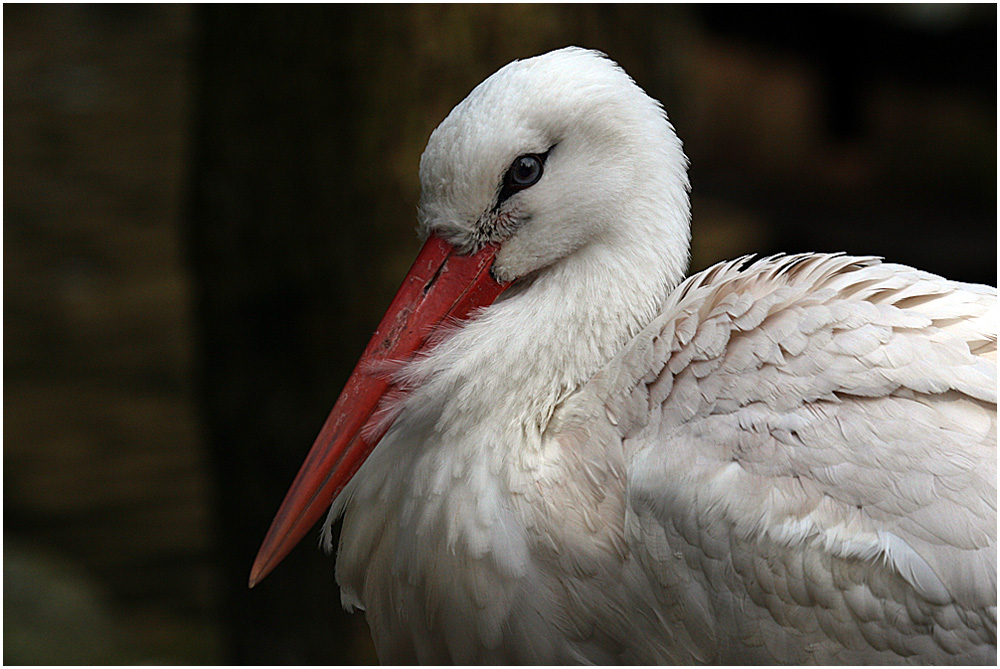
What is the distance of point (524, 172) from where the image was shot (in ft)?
6.81

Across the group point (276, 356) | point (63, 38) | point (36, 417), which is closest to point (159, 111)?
point (63, 38)

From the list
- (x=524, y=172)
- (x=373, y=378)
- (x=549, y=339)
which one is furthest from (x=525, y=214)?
(x=373, y=378)

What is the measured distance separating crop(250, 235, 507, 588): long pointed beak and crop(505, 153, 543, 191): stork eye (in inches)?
5.4

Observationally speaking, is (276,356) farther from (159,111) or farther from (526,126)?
(159,111)

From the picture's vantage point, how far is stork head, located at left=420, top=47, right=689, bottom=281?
2020mm

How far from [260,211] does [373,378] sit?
5.26 ft

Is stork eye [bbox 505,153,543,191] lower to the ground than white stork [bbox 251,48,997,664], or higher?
higher

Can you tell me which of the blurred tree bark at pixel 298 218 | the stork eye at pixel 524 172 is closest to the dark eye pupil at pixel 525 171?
the stork eye at pixel 524 172

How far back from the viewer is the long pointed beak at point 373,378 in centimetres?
210

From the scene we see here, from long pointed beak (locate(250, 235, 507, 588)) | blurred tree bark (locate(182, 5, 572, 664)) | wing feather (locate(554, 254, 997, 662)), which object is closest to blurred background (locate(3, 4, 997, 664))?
blurred tree bark (locate(182, 5, 572, 664))

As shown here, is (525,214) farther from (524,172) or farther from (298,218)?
(298,218)

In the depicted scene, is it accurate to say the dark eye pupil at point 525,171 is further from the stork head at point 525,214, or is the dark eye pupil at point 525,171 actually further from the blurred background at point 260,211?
the blurred background at point 260,211

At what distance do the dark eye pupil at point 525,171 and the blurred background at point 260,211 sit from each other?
1.37 meters

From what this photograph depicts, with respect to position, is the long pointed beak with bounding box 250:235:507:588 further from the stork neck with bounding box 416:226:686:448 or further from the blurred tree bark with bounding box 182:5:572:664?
the blurred tree bark with bounding box 182:5:572:664
